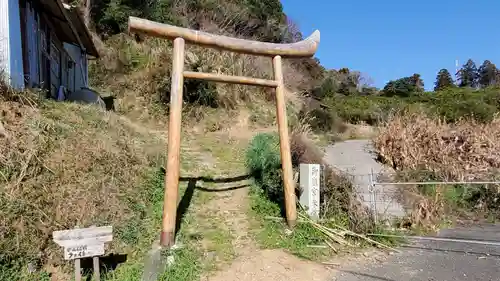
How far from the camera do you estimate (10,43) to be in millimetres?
7316

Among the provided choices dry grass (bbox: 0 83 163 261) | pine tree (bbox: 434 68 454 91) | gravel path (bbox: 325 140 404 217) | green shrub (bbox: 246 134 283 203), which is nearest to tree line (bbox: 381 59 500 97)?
pine tree (bbox: 434 68 454 91)

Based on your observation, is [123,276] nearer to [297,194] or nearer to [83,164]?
[83,164]

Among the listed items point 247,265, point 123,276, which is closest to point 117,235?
point 123,276

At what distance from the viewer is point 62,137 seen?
20.6 feet

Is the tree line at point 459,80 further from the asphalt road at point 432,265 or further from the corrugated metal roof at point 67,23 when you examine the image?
the asphalt road at point 432,265

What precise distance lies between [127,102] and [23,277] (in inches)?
407

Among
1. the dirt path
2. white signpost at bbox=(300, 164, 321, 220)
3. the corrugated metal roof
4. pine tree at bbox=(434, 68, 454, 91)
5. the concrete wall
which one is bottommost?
the dirt path

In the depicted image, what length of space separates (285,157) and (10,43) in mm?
5406

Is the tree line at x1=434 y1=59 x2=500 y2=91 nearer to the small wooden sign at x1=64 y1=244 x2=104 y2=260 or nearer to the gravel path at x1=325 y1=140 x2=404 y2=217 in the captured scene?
the gravel path at x1=325 y1=140 x2=404 y2=217

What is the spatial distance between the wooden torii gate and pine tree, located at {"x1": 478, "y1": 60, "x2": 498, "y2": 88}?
1323 inches

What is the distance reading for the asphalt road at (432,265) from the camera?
4.32 metres

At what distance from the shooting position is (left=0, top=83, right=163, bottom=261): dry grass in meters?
4.50

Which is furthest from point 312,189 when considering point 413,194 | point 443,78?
point 443,78

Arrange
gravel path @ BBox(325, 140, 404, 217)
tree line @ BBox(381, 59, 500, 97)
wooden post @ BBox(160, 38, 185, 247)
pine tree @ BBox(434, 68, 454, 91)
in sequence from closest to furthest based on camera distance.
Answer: wooden post @ BBox(160, 38, 185, 247) < gravel path @ BBox(325, 140, 404, 217) < tree line @ BBox(381, 59, 500, 97) < pine tree @ BBox(434, 68, 454, 91)
